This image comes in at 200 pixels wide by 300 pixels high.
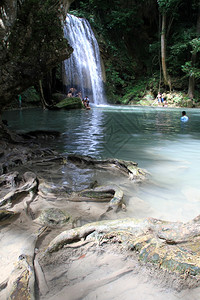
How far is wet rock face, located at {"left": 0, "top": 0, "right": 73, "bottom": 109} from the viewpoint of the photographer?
4094mm

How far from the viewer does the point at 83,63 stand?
20.3 m

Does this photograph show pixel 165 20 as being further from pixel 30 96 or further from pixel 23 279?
pixel 23 279

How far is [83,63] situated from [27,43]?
55.9 feet

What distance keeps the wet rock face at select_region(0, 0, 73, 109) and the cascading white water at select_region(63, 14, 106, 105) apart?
15.5 m

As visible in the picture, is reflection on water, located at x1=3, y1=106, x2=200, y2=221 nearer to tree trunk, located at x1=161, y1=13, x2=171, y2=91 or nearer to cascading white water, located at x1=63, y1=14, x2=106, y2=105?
cascading white water, located at x1=63, y1=14, x2=106, y2=105

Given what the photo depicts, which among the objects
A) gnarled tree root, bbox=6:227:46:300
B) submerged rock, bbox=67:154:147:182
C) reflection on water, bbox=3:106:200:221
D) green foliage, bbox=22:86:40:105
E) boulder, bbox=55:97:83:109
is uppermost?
green foliage, bbox=22:86:40:105

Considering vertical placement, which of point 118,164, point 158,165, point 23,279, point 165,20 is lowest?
point 158,165

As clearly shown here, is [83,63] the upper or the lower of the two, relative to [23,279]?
upper

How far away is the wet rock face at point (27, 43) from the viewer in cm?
409

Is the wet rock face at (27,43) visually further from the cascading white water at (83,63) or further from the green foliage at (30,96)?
the cascading white water at (83,63)

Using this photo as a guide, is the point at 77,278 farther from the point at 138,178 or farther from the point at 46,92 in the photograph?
the point at 46,92

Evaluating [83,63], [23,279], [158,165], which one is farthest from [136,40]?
[23,279]

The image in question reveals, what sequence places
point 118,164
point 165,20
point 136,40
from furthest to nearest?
1. point 136,40
2. point 165,20
3. point 118,164

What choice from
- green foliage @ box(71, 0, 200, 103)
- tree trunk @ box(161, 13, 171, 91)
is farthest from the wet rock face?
green foliage @ box(71, 0, 200, 103)
